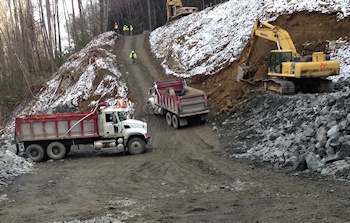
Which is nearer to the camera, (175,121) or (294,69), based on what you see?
(294,69)

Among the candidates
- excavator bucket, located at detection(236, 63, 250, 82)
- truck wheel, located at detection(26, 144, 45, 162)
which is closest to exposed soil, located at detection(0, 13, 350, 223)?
truck wheel, located at detection(26, 144, 45, 162)

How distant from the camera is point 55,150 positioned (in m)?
17.1

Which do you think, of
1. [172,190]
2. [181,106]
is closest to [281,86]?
[181,106]

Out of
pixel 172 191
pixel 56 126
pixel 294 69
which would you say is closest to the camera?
pixel 172 191

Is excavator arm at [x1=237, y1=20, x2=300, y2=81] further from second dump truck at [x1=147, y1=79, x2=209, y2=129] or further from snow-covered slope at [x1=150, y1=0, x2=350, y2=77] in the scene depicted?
second dump truck at [x1=147, y1=79, x2=209, y2=129]

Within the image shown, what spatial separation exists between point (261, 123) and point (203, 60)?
41.2 ft

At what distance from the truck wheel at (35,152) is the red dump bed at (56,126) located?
36 cm

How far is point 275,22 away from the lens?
83.5 feet

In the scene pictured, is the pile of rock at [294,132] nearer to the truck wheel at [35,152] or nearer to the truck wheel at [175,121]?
the truck wheel at [175,121]

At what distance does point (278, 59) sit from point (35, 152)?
38.8 feet

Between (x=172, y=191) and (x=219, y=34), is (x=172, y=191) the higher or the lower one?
the lower one

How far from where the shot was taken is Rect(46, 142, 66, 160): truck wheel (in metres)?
16.9

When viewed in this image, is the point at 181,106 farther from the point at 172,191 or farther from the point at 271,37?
the point at 172,191

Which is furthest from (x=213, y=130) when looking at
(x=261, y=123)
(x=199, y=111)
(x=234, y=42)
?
(x=234, y=42)
